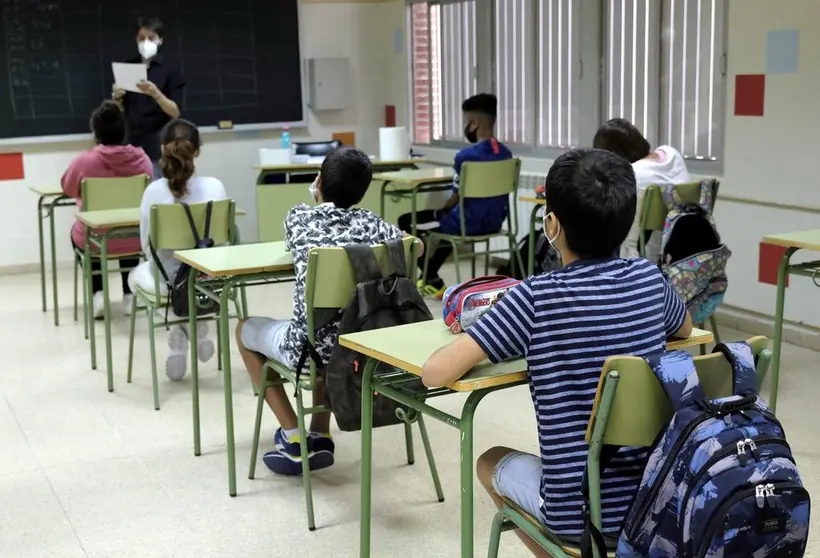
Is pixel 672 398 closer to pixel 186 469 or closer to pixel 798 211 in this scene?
pixel 186 469

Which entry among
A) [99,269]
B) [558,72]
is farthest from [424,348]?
[558,72]

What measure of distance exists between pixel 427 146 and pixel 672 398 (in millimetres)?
6386

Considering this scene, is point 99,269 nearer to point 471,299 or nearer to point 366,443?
point 366,443

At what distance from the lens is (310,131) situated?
27.1 feet

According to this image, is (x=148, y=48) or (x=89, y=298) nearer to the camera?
(x=89, y=298)

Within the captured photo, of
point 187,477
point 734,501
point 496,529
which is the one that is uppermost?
point 734,501

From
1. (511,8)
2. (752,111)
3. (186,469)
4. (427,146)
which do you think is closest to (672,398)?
(186,469)

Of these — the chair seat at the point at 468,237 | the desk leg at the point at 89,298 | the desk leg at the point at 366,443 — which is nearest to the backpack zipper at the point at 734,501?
the desk leg at the point at 366,443

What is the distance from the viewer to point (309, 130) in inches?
325

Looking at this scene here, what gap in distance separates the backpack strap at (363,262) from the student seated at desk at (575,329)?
93 centimetres

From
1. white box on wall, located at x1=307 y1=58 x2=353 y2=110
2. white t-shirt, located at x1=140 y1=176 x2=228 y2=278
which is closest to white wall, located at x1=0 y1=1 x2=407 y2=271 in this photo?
Answer: white box on wall, located at x1=307 y1=58 x2=353 y2=110

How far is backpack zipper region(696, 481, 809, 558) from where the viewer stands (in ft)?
5.16

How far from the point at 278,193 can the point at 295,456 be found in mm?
3857

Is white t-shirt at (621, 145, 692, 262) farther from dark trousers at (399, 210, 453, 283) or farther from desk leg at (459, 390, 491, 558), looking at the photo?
desk leg at (459, 390, 491, 558)
